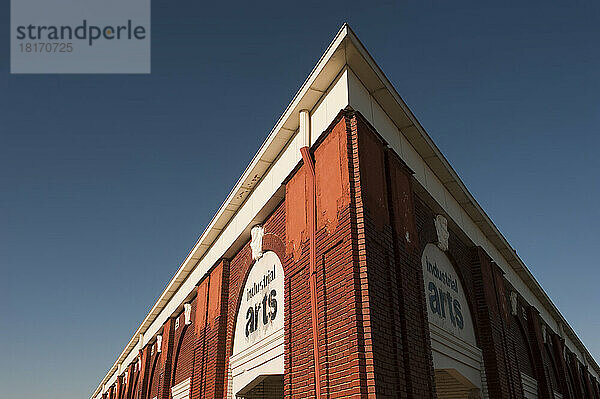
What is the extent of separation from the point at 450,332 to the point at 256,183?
5.26 meters

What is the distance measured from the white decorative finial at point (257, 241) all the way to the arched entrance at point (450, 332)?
3546 millimetres

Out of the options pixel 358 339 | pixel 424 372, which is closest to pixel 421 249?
pixel 424 372

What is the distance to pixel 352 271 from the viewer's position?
643 centimetres

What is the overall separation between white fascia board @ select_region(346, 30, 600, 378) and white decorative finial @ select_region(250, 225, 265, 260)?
12.0 feet

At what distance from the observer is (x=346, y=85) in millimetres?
7504

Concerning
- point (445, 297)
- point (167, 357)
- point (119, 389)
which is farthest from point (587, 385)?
point (119, 389)

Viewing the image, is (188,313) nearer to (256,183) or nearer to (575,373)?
(256,183)

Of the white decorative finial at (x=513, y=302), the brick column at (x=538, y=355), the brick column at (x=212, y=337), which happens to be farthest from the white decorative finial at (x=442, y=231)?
the brick column at (x=538, y=355)

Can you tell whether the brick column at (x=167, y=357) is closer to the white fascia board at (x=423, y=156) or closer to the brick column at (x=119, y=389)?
the white fascia board at (x=423, y=156)

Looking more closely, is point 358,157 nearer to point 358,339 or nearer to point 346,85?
point 346,85

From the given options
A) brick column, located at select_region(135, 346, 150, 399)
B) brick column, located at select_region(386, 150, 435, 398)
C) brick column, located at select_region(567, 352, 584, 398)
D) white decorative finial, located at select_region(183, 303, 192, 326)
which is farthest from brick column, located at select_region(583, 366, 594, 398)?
brick column, located at select_region(386, 150, 435, 398)

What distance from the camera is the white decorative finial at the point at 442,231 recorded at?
33.2 ft

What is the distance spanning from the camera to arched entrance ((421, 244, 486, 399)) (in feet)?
29.0

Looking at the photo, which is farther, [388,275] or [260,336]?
[260,336]
